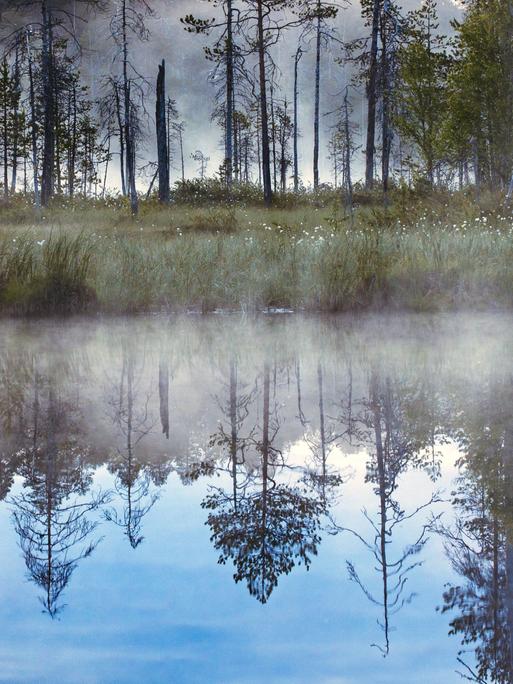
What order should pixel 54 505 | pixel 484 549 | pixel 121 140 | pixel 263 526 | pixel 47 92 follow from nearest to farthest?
pixel 484 549, pixel 263 526, pixel 54 505, pixel 47 92, pixel 121 140

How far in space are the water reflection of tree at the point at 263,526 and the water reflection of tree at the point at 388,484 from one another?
0.54ft

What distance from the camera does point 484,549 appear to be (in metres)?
2.49

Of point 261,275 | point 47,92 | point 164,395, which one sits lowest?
point 164,395

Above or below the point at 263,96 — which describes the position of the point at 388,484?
below

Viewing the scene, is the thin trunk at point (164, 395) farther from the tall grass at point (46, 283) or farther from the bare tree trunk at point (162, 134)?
the bare tree trunk at point (162, 134)

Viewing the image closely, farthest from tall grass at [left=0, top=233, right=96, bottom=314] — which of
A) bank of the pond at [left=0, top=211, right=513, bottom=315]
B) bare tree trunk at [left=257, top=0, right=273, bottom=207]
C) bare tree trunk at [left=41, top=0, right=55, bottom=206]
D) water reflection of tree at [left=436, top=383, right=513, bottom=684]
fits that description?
bare tree trunk at [left=41, top=0, right=55, bottom=206]

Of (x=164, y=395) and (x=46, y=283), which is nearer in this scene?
(x=164, y=395)

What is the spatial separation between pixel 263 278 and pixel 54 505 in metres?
8.49

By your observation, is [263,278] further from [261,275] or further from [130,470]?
[130,470]

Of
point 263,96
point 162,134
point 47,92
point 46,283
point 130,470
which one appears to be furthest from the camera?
point 162,134

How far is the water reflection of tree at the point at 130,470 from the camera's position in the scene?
9.15ft

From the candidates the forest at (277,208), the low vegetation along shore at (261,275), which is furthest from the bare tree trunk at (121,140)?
the low vegetation along shore at (261,275)

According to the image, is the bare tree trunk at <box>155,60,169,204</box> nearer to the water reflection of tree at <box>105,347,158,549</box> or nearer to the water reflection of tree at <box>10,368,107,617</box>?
the water reflection of tree at <box>105,347,158,549</box>

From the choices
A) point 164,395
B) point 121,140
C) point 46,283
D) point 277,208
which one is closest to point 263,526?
point 164,395
